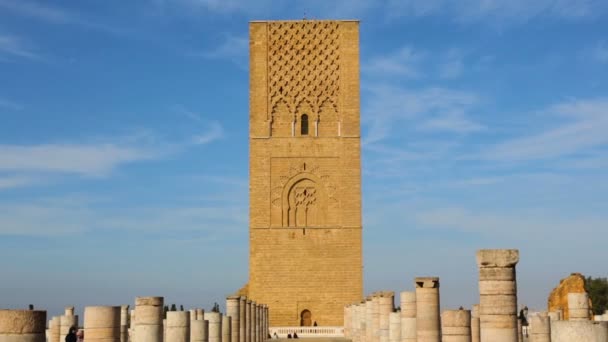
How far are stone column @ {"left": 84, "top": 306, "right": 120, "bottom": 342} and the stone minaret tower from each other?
2041 centimetres

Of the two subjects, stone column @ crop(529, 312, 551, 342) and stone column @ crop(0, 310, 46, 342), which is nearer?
stone column @ crop(0, 310, 46, 342)

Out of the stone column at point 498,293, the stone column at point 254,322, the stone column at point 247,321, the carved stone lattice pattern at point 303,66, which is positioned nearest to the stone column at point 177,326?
the stone column at point 498,293

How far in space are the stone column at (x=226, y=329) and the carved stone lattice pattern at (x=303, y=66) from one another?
1533cm

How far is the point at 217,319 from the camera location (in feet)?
45.0

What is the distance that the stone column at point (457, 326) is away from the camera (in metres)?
10.7

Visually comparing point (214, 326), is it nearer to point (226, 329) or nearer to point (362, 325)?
point (226, 329)

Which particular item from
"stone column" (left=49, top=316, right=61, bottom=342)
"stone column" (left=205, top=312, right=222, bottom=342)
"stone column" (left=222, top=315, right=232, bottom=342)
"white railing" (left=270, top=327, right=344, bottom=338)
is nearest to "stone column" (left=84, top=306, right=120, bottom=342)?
"stone column" (left=205, top=312, right=222, bottom=342)

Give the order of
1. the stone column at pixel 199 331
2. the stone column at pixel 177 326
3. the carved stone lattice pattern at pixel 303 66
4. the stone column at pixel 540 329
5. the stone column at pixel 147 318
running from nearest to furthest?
the stone column at pixel 147 318 < the stone column at pixel 177 326 < the stone column at pixel 199 331 < the stone column at pixel 540 329 < the carved stone lattice pattern at pixel 303 66

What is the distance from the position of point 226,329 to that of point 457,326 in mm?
5771

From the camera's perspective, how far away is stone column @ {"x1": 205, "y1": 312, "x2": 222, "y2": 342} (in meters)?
13.6

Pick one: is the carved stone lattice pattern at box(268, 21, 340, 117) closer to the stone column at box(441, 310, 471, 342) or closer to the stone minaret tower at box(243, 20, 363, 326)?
the stone minaret tower at box(243, 20, 363, 326)

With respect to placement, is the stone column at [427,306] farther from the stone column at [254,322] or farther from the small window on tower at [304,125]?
the small window on tower at [304,125]

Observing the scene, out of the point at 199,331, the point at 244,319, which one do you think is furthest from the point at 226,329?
the point at 199,331

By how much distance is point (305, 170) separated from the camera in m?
29.9
